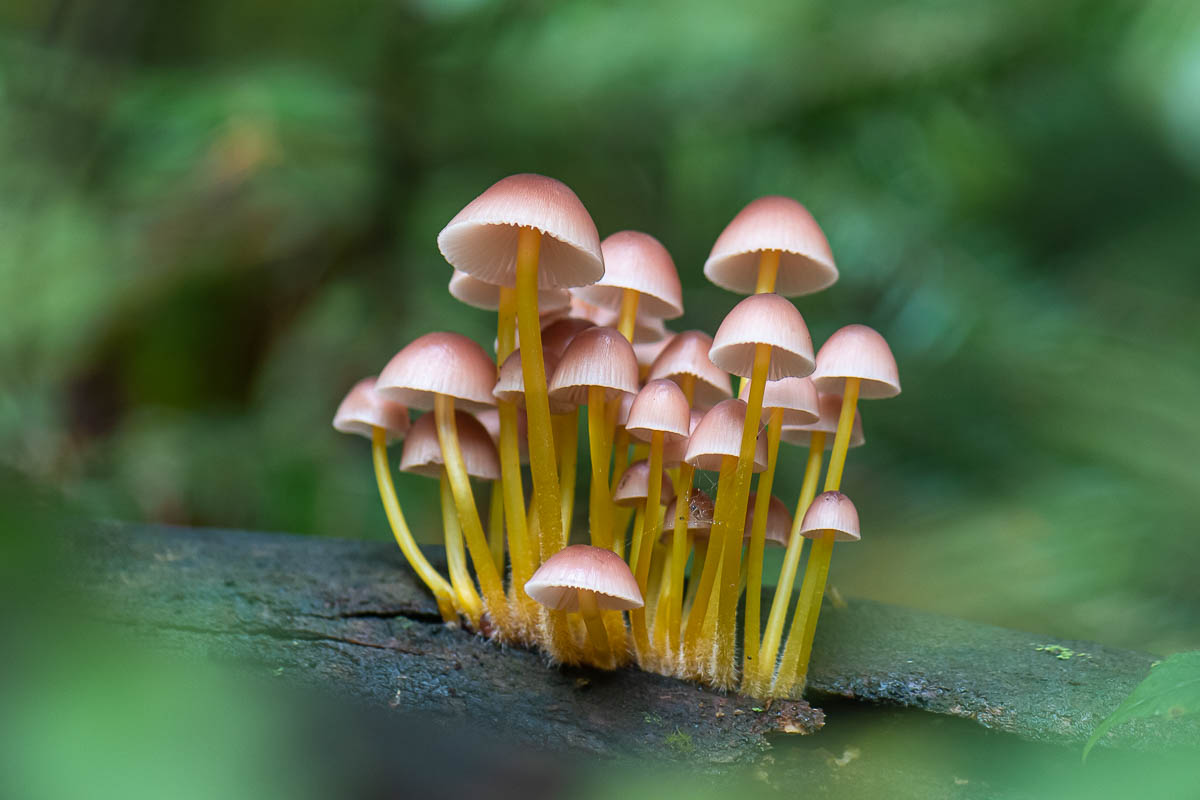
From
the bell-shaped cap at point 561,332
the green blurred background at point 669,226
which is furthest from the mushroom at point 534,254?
the green blurred background at point 669,226

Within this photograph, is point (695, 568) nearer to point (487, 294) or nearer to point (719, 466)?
point (719, 466)

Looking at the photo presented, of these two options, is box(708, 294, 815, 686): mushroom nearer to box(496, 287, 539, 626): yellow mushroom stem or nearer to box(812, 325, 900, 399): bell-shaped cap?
box(812, 325, 900, 399): bell-shaped cap

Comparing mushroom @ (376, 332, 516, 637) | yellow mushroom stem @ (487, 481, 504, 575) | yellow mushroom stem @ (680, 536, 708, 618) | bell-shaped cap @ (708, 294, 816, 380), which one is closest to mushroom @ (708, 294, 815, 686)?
bell-shaped cap @ (708, 294, 816, 380)

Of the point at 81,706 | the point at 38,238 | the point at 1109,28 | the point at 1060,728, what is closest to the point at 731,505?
A: the point at 1060,728

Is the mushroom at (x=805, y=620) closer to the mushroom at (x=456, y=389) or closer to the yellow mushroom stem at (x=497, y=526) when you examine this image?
the mushroom at (x=456, y=389)

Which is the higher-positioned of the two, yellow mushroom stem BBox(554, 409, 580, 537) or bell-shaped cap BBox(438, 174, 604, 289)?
bell-shaped cap BBox(438, 174, 604, 289)

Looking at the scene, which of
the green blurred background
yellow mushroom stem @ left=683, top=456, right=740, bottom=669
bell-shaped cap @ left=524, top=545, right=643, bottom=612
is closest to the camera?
bell-shaped cap @ left=524, top=545, right=643, bottom=612
